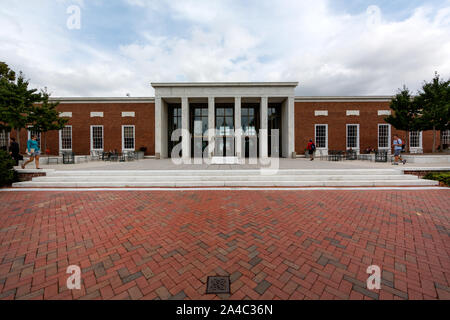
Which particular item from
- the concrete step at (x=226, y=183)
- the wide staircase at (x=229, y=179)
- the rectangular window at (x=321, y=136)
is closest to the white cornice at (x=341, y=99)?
the rectangular window at (x=321, y=136)

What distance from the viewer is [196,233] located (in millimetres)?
3357

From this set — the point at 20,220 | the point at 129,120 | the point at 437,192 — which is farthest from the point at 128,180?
the point at 129,120

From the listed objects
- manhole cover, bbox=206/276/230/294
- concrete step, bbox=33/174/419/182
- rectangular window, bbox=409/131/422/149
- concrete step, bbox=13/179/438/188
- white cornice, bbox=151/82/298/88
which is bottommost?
manhole cover, bbox=206/276/230/294

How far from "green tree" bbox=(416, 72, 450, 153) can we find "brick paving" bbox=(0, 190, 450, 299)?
14.8 metres

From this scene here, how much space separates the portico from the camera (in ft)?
61.0

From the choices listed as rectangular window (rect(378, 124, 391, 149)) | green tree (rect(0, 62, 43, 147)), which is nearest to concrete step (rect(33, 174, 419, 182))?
green tree (rect(0, 62, 43, 147))

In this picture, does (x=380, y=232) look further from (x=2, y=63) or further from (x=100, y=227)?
(x=2, y=63)

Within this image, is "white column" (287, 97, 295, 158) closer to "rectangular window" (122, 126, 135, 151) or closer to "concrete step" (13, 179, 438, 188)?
"concrete step" (13, 179, 438, 188)

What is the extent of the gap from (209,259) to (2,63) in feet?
98.9

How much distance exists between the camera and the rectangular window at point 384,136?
67.7 feet

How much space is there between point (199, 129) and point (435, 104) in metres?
22.3

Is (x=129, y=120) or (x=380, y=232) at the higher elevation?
(x=129, y=120)

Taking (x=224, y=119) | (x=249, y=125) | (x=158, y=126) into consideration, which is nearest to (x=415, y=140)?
(x=249, y=125)

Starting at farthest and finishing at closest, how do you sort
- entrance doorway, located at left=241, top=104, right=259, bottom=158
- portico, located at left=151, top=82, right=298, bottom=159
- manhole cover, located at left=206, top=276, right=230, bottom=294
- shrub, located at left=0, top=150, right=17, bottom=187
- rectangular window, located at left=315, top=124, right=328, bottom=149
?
1. entrance doorway, located at left=241, top=104, right=259, bottom=158
2. rectangular window, located at left=315, top=124, right=328, bottom=149
3. portico, located at left=151, top=82, right=298, bottom=159
4. shrub, located at left=0, top=150, right=17, bottom=187
5. manhole cover, located at left=206, top=276, right=230, bottom=294
